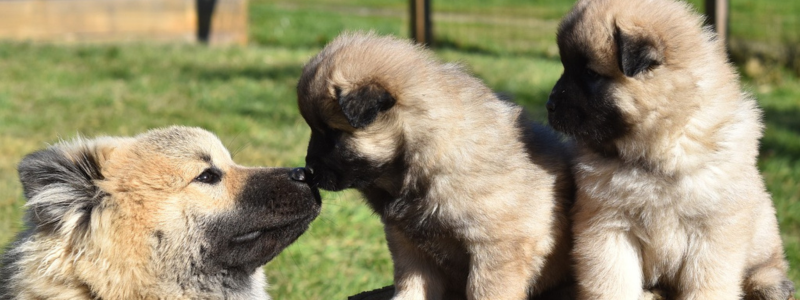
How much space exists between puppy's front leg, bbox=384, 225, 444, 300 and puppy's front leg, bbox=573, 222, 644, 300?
665 millimetres

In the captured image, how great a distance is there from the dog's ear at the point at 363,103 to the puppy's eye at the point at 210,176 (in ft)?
2.36

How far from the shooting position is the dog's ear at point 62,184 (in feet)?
10.8

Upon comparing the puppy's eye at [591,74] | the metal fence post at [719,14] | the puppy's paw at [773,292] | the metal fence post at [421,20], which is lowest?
the puppy's paw at [773,292]

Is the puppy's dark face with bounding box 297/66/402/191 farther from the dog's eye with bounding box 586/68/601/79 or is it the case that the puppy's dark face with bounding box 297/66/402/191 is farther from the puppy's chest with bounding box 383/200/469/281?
the dog's eye with bounding box 586/68/601/79

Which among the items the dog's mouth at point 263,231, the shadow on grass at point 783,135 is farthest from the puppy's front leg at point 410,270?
the shadow on grass at point 783,135

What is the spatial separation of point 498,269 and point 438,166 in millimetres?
468

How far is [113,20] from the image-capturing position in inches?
560

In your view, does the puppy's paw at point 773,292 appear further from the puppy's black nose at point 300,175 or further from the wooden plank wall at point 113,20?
the wooden plank wall at point 113,20

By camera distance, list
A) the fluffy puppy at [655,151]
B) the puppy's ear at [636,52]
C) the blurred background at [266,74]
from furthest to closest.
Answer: the blurred background at [266,74], the fluffy puppy at [655,151], the puppy's ear at [636,52]

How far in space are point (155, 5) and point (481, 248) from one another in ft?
39.7

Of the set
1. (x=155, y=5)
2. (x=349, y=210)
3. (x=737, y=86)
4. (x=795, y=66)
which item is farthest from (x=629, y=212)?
(x=155, y=5)

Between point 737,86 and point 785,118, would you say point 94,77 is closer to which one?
point 785,118

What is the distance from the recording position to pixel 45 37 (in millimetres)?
14016

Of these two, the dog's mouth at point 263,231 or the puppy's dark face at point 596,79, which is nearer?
the puppy's dark face at point 596,79
